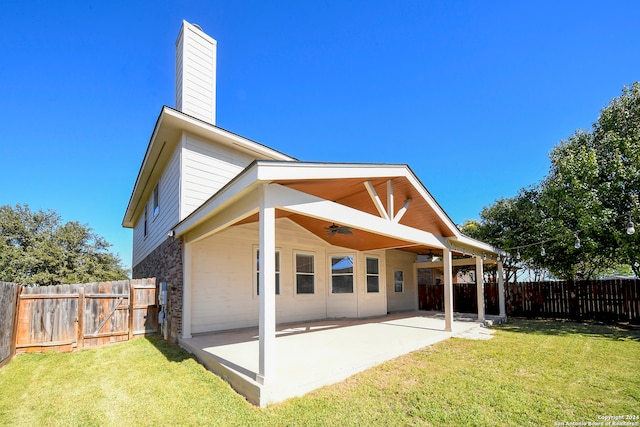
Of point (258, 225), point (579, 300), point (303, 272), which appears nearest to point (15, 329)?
point (258, 225)

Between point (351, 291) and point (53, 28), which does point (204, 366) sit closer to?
point (351, 291)

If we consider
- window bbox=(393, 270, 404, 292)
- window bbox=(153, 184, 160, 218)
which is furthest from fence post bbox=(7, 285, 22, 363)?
window bbox=(393, 270, 404, 292)

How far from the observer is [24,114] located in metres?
10.8

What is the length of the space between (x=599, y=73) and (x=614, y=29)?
6.73 feet

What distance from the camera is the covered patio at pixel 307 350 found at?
418 centimetres

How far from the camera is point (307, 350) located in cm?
589

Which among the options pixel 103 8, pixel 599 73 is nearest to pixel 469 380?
pixel 599 73

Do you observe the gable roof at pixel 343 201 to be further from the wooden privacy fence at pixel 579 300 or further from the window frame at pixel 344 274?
the wooden privacy fence at pixel 579 300

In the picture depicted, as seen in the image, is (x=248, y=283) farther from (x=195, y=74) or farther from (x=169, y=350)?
(x=195, y=74)

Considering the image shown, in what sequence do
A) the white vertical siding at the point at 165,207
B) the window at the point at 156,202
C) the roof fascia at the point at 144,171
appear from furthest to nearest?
the window at the point at 156,202
the white vertical siding at the point at 165,207
the roof fascia at the point at 144,171

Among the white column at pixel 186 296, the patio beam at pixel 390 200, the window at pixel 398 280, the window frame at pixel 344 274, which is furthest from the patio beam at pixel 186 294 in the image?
the window at pixel 398 280

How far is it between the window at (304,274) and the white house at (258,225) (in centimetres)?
3

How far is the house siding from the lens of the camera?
759 centimetres

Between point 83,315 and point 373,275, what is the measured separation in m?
8.57
